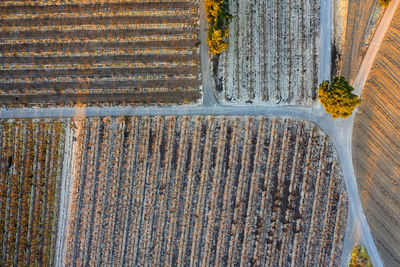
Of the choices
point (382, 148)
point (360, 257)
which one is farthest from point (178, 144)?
point (360, 257)

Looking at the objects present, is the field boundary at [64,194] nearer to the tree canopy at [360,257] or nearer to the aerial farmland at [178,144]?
the aerial farmland at [178,144]

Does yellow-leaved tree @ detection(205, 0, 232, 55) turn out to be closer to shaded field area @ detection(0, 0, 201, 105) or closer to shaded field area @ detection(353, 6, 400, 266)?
shaded field area @ detection(0, 0, 201, 105)

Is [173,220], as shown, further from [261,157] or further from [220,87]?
[220,87]

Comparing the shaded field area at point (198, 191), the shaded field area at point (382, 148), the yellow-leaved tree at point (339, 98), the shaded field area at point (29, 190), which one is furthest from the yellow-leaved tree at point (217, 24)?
the shaded field area at point (29, 190)

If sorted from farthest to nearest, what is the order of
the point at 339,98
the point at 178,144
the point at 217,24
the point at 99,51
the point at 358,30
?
the point at 178,144 → the point at 99,51 → the point at 358,30 → the point at 217,24 → the point at 339,98

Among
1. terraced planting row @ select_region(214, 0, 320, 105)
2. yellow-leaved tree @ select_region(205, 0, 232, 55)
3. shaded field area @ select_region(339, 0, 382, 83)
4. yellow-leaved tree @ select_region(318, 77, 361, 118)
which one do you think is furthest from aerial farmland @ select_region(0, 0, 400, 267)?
yellow-leaved tree @ select_region(318, 77, 361, 118)

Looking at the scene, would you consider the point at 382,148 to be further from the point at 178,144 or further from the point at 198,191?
the point at 178,144
